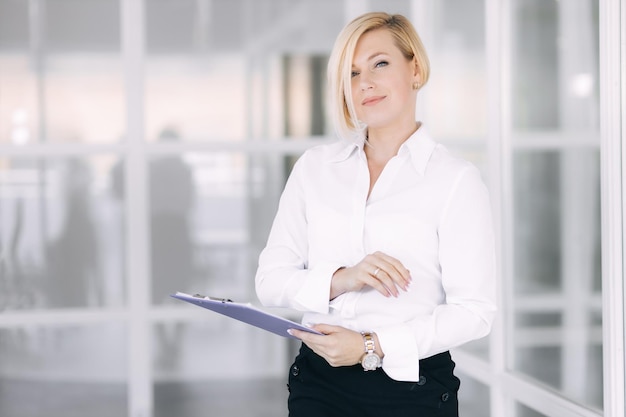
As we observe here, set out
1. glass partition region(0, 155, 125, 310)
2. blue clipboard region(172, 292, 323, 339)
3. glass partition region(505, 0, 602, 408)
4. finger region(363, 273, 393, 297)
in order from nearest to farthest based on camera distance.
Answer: blue clipboard region(172, 292, 323, 339) < finger region(363, 273, 393, 297) < glass partition region(505, 0, 602, 408) < glass partition region(0, 155, 125, 310)

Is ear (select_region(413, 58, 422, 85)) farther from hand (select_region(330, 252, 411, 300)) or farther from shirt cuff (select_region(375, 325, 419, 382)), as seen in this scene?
shirt cuff (select_region(375, 325, 419, 382))

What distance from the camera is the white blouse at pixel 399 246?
6.74 feet

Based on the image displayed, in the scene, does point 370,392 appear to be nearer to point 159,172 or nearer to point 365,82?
point 365,82

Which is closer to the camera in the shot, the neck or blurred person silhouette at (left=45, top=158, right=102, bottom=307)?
the neck

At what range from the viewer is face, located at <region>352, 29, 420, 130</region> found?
2203 millimetres

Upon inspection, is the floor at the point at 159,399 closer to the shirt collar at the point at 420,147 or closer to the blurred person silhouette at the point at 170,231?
the blurred person silhouette at the point at 170,231

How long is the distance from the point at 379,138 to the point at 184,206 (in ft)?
5.69

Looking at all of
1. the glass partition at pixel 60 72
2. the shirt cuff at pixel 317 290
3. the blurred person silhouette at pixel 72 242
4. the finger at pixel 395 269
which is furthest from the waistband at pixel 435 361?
the glass partition at pixel 60 72

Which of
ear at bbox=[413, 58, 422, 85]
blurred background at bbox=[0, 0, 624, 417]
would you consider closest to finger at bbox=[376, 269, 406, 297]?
ear at bbox=[413, 58, 422, 85]

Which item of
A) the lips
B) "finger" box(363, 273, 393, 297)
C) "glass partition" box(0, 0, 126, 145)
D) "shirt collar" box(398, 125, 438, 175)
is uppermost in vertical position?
"glass partition" box(0, 0, 126, 145)

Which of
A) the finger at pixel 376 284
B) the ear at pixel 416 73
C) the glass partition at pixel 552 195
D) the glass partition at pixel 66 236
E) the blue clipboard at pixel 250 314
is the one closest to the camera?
the blue clipboard at pixel 250 314

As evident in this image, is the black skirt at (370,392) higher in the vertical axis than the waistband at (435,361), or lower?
lower

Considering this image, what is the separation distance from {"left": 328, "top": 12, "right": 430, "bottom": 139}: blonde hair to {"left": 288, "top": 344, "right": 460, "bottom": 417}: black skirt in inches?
23.4

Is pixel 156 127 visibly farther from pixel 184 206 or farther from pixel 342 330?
pixel 342 330
